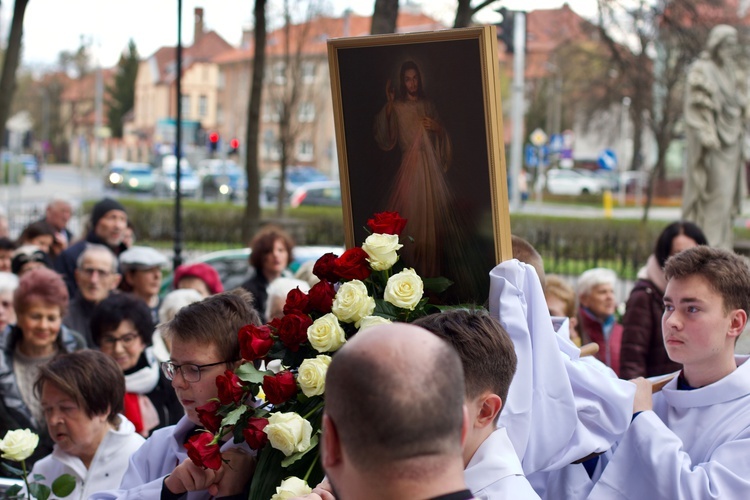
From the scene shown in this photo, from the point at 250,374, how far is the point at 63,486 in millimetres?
1100

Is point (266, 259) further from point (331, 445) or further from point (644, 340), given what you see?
point (331, 445)

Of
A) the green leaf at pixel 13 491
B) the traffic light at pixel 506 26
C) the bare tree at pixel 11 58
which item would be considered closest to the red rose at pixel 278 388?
the green leaf at pixel 13 491

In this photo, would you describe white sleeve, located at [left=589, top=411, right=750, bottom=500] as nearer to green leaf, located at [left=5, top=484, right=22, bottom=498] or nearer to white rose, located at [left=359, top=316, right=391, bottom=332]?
white rose, located at [left=359, top=316, right=391, bottom=332]

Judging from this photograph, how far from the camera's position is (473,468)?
286 cm

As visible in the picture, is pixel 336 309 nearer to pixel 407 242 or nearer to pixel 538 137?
pixel 407 242

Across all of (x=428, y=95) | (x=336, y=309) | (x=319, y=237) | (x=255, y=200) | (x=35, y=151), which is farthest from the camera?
(x=35, y=151)

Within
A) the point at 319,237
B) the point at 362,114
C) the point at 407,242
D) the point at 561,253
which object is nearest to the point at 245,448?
the point at 407,242

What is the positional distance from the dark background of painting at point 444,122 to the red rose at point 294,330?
55 centimetres

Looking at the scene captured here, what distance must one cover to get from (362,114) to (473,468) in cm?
144

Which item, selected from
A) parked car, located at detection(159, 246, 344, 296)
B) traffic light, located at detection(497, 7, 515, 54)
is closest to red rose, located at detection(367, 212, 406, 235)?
parked car, located at detection(159, 246, 344, 296)

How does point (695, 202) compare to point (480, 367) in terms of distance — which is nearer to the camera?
point (480, 367)

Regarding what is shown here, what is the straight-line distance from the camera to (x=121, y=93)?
98688 mm

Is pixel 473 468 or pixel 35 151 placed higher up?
pixel 35 151

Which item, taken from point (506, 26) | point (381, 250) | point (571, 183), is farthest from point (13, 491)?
point (571, 183)
